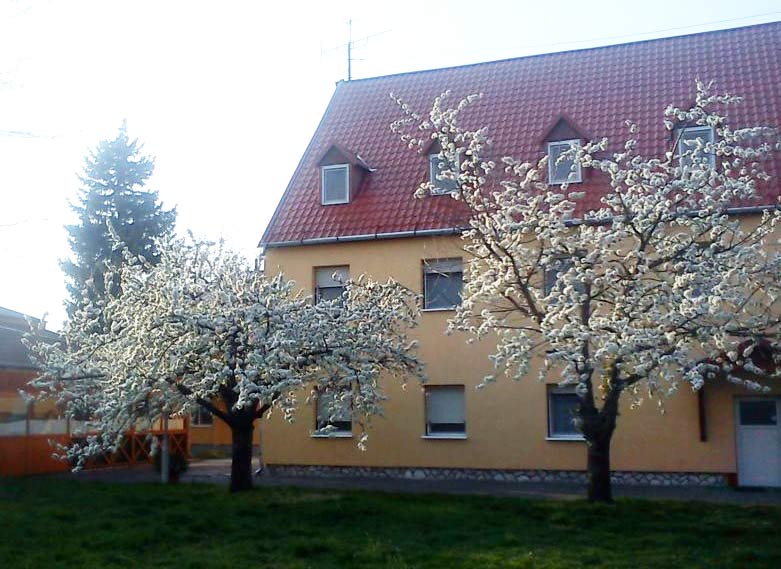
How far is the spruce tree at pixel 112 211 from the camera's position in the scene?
123 ft

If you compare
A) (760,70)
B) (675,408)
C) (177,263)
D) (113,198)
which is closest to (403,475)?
(675,408)

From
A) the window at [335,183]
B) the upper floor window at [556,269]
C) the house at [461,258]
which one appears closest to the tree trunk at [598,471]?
the upper floor window at [556,269]

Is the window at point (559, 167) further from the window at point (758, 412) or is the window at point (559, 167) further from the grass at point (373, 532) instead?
the grass at point (373, 532)

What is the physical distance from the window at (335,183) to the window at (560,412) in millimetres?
7430

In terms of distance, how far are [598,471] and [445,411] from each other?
7.97m

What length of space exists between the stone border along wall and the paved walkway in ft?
1.11

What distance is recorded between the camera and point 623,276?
16.4m

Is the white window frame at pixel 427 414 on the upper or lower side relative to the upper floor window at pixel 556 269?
lower

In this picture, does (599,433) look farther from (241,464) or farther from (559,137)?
(559,137)

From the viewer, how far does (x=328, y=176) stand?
89.0 feet

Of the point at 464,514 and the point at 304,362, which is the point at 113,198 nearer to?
the point at 304,362

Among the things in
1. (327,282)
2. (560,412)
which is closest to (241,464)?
(327,282)

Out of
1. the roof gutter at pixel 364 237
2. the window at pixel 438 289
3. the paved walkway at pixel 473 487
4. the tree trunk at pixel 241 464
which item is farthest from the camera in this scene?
the roof gutter at pixel 364 237

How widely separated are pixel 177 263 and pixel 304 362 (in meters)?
3.42
